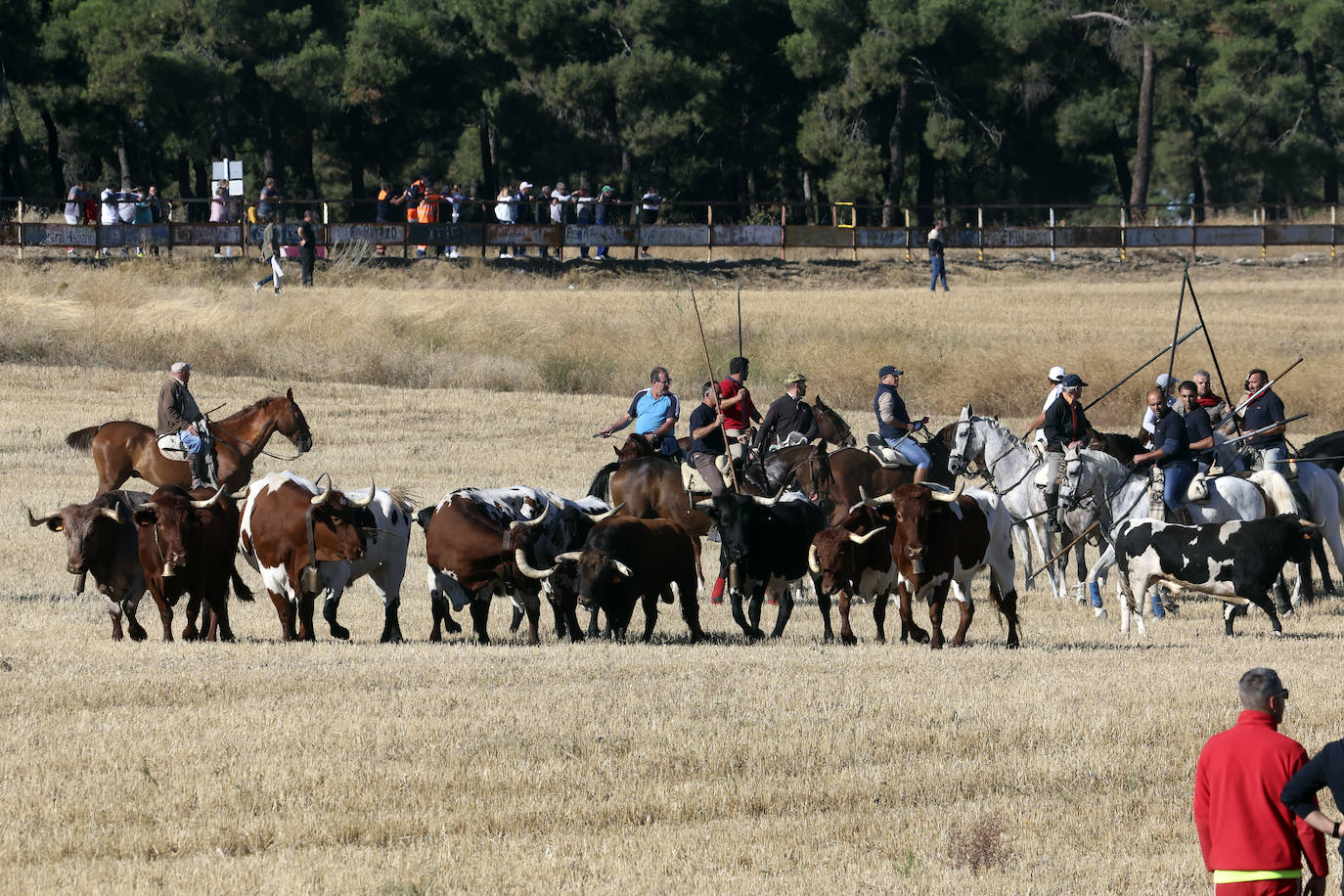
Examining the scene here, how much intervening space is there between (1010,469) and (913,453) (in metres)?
1.14

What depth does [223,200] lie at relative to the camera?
48938 mm

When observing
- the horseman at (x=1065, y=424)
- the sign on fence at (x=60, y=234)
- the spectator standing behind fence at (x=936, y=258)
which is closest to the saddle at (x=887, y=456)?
the horseman at (x=1065, y=424)

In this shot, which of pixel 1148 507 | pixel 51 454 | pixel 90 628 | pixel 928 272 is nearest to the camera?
pixel 90 628

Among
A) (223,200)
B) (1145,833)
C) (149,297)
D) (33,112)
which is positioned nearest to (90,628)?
(1145,833)

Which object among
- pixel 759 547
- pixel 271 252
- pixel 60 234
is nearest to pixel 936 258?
pixel 271 252

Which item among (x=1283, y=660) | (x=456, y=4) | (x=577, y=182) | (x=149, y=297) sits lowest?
(x=1283, y=660)

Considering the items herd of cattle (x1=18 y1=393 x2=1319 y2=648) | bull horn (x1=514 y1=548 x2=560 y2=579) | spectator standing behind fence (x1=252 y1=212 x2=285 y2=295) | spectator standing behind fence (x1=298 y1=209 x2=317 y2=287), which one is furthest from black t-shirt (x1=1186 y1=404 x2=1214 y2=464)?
spectator standing behind fence (x1=298 y1=209 x2=317 y2=287)

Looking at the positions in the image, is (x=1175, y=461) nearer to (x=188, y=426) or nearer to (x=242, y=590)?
(x=242, y=590)

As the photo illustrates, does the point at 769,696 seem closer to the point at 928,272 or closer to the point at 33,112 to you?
the point at 928,272

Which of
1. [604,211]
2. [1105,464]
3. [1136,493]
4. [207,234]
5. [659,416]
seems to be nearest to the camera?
[1136,493]

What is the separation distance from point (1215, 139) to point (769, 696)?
56.2m

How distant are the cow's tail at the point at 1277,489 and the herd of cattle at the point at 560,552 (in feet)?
6.15

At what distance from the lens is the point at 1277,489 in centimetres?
1858

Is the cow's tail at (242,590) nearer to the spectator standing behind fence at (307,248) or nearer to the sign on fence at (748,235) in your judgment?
the spectator standing behind fence at (307,248)
